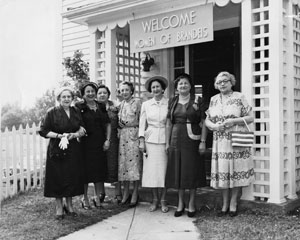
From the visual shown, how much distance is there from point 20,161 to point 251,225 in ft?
13.1

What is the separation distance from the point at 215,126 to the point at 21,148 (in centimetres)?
356

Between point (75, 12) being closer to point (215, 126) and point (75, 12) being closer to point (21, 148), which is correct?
point (21, 148)

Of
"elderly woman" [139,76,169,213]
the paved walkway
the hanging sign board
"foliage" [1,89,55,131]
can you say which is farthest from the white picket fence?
the hanging sign board

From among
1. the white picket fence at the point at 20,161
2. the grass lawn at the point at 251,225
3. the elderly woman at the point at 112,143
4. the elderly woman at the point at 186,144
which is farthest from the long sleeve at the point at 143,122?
the white picket fence at the point at 20,161

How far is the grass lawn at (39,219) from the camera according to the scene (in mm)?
3842

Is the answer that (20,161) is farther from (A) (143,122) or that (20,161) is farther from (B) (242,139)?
(B) (242,139)

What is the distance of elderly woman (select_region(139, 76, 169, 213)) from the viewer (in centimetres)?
448

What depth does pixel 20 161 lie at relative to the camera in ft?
20.0

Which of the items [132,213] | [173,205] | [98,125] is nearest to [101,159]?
[98,125]

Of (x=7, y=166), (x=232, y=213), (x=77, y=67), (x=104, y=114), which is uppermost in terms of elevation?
(x=77, y=67)

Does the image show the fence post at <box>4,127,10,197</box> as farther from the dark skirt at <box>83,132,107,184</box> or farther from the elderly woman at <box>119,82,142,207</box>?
the elderly woman at <box>119,82,142,207</box>

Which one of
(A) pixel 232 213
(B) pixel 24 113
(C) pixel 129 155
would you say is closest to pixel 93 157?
(C) pixel 129 155

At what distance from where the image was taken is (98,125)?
4.66 meters

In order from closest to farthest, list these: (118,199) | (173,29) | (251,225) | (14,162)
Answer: (251,225)
(173,29)
(118,199)
(14,162)
